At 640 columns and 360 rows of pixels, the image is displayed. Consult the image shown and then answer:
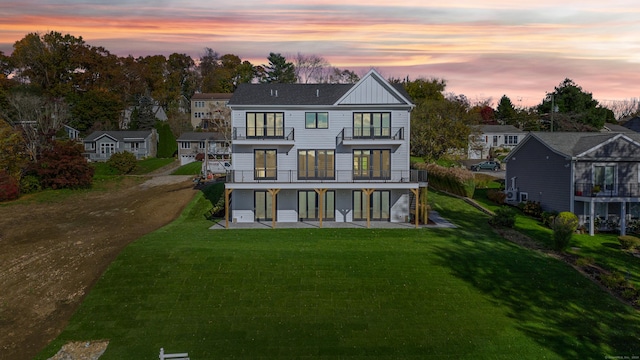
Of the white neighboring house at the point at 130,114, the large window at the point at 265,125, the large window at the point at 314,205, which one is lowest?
the large window at the point at 314,205

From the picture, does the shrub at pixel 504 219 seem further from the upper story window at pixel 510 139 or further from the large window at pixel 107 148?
the large window at pixel 107 148

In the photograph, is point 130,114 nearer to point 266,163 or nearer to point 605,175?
point 266,163

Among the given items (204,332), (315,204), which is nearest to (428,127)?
(315,204)

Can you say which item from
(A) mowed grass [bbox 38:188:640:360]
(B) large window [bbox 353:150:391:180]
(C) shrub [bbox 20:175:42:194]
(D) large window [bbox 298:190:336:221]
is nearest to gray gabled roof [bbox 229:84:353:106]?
(B) large window [bbox 353:150:391:180]

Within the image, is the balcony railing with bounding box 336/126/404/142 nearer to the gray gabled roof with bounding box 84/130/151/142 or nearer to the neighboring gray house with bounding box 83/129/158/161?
the neighboring gray house with bounding box 83/129/158/161

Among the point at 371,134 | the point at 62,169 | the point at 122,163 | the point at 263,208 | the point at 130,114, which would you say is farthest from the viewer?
the point at 130,114

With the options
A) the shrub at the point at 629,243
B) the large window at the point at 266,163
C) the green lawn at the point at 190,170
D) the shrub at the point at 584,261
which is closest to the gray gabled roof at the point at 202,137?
the green lawn at the point at 190,170

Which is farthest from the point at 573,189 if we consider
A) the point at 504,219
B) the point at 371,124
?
the point at 371,124

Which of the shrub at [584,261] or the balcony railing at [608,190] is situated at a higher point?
the balcony railing at [608,190]
